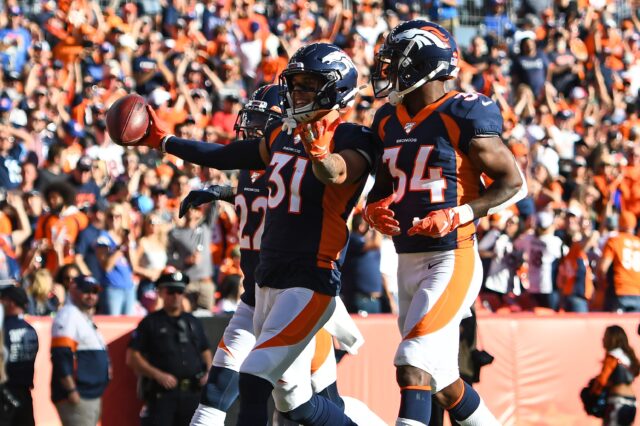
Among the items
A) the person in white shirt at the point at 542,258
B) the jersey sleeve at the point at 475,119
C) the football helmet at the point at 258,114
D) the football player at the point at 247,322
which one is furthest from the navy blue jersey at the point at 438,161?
the person in white shirt at the point at 542,258

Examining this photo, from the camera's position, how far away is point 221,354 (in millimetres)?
6707

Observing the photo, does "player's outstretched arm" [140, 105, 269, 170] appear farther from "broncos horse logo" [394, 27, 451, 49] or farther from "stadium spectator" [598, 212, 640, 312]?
"stadium spectator" [598, 212, 640, 312]

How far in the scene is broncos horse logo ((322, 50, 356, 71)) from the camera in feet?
18.4

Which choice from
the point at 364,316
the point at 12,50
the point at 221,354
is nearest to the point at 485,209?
the point at 221,354

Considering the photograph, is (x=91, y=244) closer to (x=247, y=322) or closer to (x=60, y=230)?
(x=60, y=230)

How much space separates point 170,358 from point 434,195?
10.0 ft

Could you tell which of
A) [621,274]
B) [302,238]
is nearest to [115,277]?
[621,274]

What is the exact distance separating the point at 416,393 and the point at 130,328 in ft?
11.8

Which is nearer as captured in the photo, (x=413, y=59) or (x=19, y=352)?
(x=413, y=59)

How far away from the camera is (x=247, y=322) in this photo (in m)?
6.73

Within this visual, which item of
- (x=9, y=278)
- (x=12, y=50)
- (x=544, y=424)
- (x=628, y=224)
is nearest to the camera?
(x=9, y=278)

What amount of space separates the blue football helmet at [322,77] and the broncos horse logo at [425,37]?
326 millimetres

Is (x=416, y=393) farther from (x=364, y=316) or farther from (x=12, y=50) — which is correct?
(x=12, y=50)

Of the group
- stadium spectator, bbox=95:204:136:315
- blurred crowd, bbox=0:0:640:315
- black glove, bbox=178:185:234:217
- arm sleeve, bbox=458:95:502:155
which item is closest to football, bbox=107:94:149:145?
black glove, bbox=178:185:234:217
